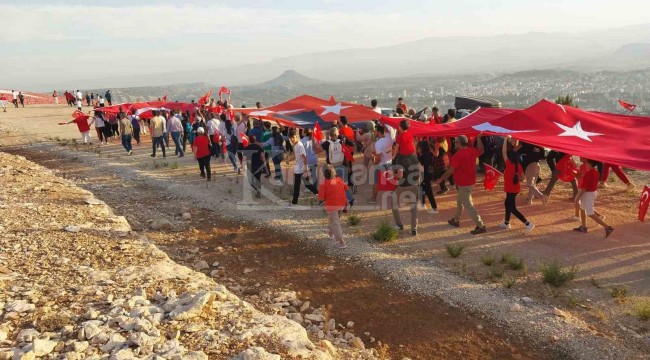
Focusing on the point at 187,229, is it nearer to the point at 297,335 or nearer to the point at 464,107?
the point at 297,335

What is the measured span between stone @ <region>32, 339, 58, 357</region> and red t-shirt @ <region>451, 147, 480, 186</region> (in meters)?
7.08

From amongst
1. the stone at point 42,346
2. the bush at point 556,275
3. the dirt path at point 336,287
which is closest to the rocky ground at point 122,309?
the stone at point 42,346

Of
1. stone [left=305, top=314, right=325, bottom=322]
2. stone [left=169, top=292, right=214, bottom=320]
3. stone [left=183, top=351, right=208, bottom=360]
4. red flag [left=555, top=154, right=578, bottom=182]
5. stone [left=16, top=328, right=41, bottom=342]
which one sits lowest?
stone [left=305, top=314, right=325, bottom=322]

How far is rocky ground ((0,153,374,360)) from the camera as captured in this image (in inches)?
185

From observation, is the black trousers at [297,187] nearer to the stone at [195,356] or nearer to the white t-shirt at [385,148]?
the white t-shirt at [385,148]

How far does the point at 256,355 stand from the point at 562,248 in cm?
619

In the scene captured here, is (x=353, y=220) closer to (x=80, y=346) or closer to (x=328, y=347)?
(x=328, y=347)

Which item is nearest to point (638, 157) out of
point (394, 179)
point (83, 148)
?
point (394, 179)

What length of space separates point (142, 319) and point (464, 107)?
14.9 meters

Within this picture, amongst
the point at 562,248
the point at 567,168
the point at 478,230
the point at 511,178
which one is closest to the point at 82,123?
the point at 478,230

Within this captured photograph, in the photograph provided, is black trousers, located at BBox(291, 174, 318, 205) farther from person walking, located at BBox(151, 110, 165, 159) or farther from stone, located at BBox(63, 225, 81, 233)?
person walking, located at BBox(151, 110, 165, 159)

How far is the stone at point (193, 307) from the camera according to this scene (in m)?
5.30

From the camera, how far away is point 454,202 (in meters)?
10.9

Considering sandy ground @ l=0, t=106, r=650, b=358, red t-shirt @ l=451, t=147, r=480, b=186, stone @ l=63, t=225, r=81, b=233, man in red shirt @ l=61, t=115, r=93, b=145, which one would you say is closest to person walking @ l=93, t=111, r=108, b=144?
man in red shirt @ l=61, t=115, r=93, b=145
